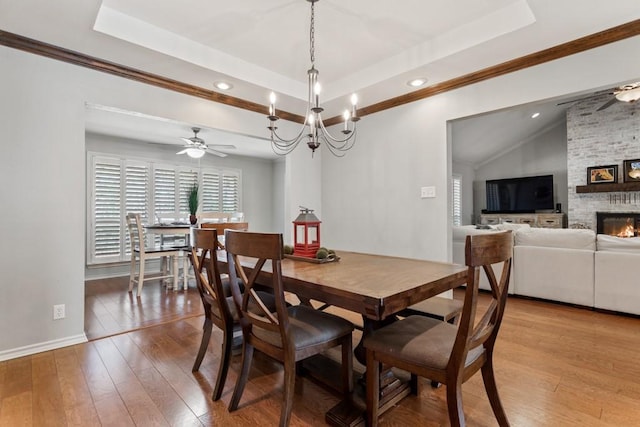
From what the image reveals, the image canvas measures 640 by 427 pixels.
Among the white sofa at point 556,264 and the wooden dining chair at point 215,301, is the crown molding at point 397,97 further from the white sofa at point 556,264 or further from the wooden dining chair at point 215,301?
the white sofa at point 556,264

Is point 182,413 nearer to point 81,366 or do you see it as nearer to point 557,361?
point 81,366

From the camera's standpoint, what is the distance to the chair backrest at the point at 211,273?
1.74m

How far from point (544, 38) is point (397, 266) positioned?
2.10 m

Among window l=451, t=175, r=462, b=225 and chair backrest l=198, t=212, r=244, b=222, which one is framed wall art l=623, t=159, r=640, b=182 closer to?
window l=451, t=175, r=462, b=225

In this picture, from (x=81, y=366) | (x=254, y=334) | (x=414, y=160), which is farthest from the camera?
(x=414, y=160)

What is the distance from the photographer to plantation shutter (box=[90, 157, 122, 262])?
491 centimetres

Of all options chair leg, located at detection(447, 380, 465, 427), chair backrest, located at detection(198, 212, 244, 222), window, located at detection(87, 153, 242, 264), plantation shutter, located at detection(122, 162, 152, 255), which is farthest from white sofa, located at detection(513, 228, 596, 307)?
plantation shutter, located at detection(122, 162, 152, 255)

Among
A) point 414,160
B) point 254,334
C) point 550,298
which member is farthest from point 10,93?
point 550,298

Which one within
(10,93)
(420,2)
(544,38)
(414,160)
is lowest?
(414,160)

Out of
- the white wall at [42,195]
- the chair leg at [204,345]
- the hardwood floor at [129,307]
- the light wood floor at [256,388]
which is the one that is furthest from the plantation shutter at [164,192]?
the chair leg at [204,345]

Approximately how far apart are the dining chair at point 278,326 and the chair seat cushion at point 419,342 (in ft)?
0.74

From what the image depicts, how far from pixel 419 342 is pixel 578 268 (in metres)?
3.13

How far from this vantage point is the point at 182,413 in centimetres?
164

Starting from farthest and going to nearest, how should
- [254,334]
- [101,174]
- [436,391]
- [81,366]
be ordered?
[101,174] → [81,366] → [436,391] → [254,334]
